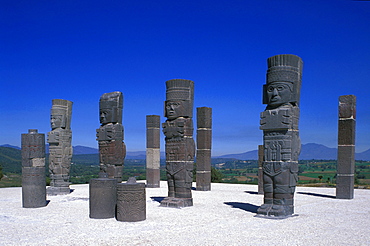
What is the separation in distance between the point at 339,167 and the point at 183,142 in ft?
20.8

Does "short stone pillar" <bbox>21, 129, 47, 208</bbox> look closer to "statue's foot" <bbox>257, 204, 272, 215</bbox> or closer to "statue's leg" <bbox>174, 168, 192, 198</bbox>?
"statue's leg" <bbox>174, 168, 192, 198</bbox>

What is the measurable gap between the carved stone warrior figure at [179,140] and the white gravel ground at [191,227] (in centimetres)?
66

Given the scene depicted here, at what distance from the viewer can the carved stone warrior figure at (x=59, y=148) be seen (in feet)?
45.7

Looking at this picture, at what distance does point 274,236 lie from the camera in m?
6.70

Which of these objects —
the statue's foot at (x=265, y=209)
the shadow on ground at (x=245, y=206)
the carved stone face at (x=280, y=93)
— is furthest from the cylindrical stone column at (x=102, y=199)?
the carved stone face at (x=280, y=93)

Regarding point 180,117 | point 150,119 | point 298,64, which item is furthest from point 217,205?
point 150,119

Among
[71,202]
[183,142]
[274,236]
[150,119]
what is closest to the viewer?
[274,236]

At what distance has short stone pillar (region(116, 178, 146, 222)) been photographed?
27.0 ft

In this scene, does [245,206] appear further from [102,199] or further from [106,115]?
[106,115]

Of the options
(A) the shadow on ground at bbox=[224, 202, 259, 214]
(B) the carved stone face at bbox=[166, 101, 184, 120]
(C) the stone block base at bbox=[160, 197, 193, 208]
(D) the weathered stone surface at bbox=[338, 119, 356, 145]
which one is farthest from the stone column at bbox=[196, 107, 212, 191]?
(D) the weathered stone surface at bbox=[338, 119, 356, 145]

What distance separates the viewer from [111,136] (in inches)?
480

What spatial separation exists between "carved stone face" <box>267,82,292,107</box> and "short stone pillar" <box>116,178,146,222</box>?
155 inches

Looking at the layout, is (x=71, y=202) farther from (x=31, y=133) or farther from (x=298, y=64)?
(x=298, y=64)

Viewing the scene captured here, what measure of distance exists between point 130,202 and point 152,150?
9160 mm
